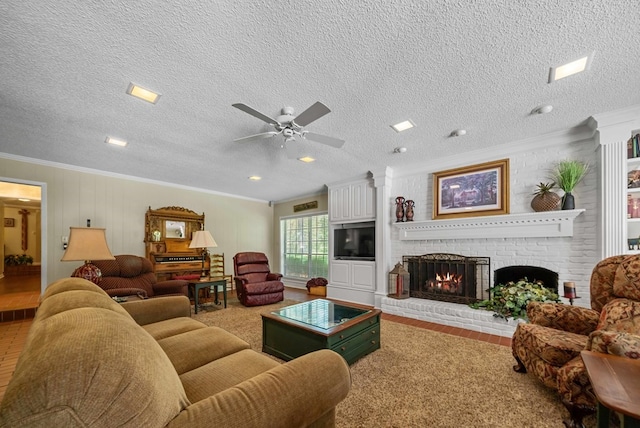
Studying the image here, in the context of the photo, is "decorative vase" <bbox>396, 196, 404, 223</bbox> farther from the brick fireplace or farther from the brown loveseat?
the brown loveseat

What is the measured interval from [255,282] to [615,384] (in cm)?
460

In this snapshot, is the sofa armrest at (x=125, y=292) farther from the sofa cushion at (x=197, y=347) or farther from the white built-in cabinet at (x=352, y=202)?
the white built-in cabinet at (x=352, y=202)

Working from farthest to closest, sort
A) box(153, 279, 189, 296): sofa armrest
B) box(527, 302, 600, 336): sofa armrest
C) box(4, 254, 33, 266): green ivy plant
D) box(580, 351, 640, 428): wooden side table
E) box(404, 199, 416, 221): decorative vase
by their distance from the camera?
1. box(4, 254, 33, 266): green ivy plant
2. box(404, 199, 416, 221): decorative vase
3. box(153, 279, 189, 296): sofa armrest
4. box(527, 302, 600, 336): sofa armrest
5. box(580, 351, 640, 428): wooden side table

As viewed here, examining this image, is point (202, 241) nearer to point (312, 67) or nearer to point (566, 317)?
point (312, 67)

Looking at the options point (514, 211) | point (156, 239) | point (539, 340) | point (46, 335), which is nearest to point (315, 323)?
point (539, 340)

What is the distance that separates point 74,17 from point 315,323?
9.05 ft

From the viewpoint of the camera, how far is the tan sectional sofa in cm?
58

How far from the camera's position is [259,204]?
755cm

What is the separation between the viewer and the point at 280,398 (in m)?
0.95

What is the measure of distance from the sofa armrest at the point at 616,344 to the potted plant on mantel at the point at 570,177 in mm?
2275

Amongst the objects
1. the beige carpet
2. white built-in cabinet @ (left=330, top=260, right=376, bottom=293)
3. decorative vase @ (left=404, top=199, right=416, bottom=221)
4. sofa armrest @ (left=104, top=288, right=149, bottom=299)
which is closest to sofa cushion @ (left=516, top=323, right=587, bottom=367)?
the beige carpet

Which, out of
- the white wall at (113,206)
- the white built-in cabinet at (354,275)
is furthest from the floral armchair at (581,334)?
the white wall at (113,206)

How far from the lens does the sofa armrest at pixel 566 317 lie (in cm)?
209

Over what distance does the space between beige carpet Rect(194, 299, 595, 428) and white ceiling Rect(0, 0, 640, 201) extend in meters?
2.45
